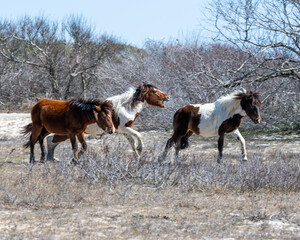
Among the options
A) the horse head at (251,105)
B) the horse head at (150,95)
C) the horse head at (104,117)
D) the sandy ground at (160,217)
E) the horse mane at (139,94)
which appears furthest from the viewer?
the horse head at (150,95)

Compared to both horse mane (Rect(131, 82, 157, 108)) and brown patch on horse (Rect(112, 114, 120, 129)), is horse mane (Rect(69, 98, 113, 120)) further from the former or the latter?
horse mane (Rect(131, 82, 157, 108))

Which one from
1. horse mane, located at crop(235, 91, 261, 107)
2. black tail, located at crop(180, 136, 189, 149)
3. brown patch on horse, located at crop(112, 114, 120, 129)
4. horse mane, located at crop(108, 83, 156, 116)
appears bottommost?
black tail, located at crop(180, 136, 189, 149)

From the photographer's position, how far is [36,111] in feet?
34.8

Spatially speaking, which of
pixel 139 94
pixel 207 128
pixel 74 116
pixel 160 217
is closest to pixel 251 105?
pixel 207 128

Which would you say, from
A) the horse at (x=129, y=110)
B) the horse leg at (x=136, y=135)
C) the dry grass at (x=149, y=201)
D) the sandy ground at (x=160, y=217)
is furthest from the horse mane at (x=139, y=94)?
the sandy ground at (x=160, y=217)

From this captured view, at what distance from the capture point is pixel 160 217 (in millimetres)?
5699

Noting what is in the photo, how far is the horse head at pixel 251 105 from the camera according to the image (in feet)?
33.6

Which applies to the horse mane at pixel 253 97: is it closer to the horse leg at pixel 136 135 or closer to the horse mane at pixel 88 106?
the horse leg at pixel 136 135

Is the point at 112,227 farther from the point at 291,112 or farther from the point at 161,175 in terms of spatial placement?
the point at 291,112

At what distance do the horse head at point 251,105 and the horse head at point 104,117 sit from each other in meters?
2.80

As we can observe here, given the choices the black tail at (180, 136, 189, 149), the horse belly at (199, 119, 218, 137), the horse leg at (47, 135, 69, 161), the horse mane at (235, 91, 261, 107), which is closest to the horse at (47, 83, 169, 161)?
the horse leg at (47, 135, 69, 161)

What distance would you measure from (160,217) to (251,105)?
5176 mm

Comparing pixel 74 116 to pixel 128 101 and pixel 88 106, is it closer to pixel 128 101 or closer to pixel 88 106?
pixel 88 106

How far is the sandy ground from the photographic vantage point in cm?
503
